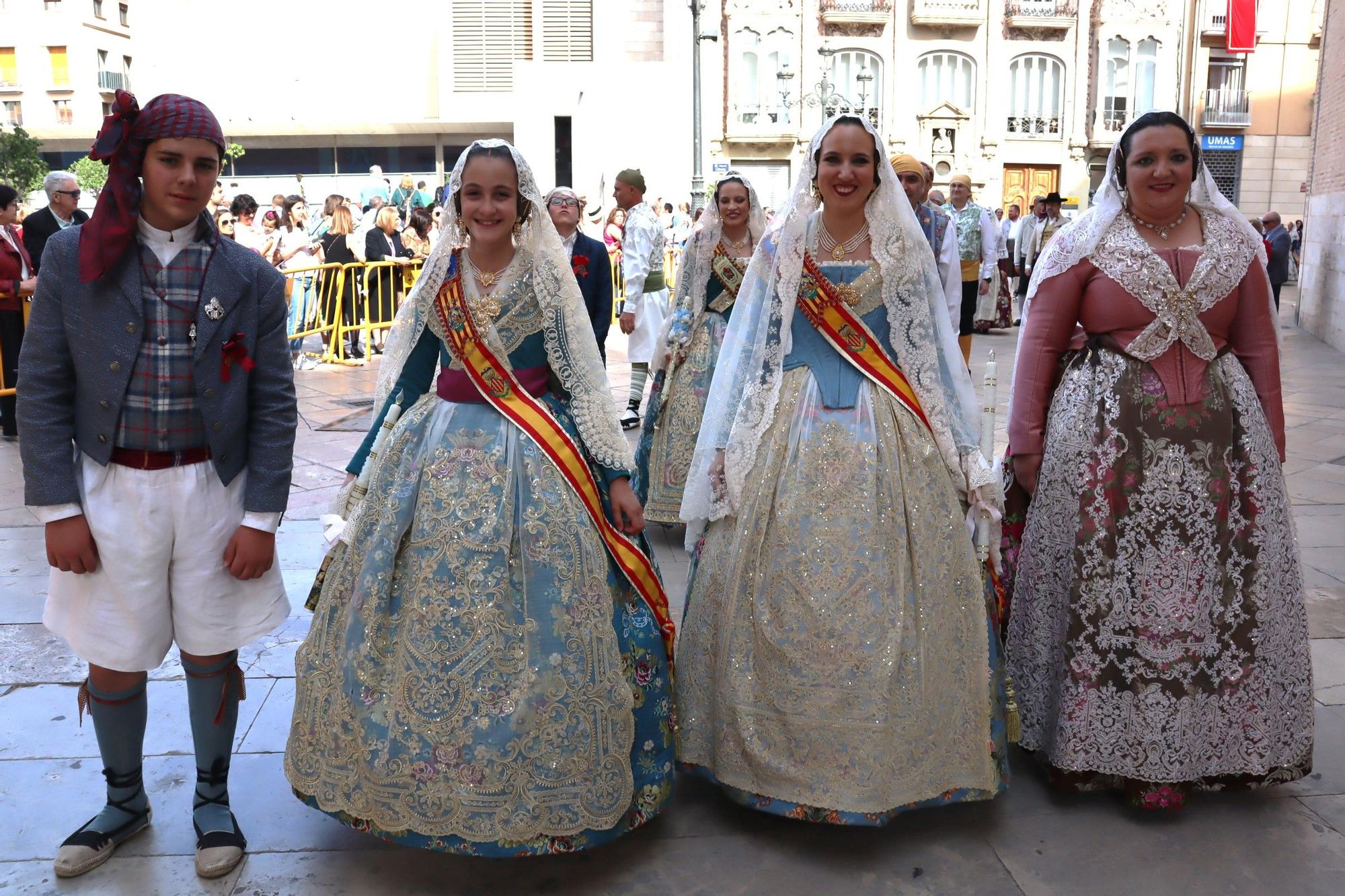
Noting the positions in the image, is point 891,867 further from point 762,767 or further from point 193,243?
point 193,243

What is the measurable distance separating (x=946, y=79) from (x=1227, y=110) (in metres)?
9.05

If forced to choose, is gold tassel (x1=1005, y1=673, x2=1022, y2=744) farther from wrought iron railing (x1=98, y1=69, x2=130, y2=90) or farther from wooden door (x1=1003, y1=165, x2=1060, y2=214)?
wrought iron railing (x1=98, y1=69, x2=130, y2=90)

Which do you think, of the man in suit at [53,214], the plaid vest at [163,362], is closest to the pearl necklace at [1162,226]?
the plaid vest at [163,362]

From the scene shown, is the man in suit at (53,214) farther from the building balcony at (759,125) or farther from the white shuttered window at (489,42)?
the building balcony at (759,125)

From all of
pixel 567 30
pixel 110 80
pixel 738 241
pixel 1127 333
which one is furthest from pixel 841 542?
pixel 110 80

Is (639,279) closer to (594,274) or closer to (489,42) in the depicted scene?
(594,274)

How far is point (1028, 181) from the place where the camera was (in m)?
34.9

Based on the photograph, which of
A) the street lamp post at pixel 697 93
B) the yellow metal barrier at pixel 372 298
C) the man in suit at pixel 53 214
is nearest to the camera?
the man in suit at pixel 53 214

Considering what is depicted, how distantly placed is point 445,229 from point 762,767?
5.34 ft

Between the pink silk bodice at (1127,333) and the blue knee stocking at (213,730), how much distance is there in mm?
2229

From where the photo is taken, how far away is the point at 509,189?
2.90 meters

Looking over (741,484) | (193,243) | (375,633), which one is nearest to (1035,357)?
(741,484)

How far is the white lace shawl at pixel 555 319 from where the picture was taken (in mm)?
2924

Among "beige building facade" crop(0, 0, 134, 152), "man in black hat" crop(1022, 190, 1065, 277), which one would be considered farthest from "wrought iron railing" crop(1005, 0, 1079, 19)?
"beige building facade" crop(0, 0, 134, 152)
